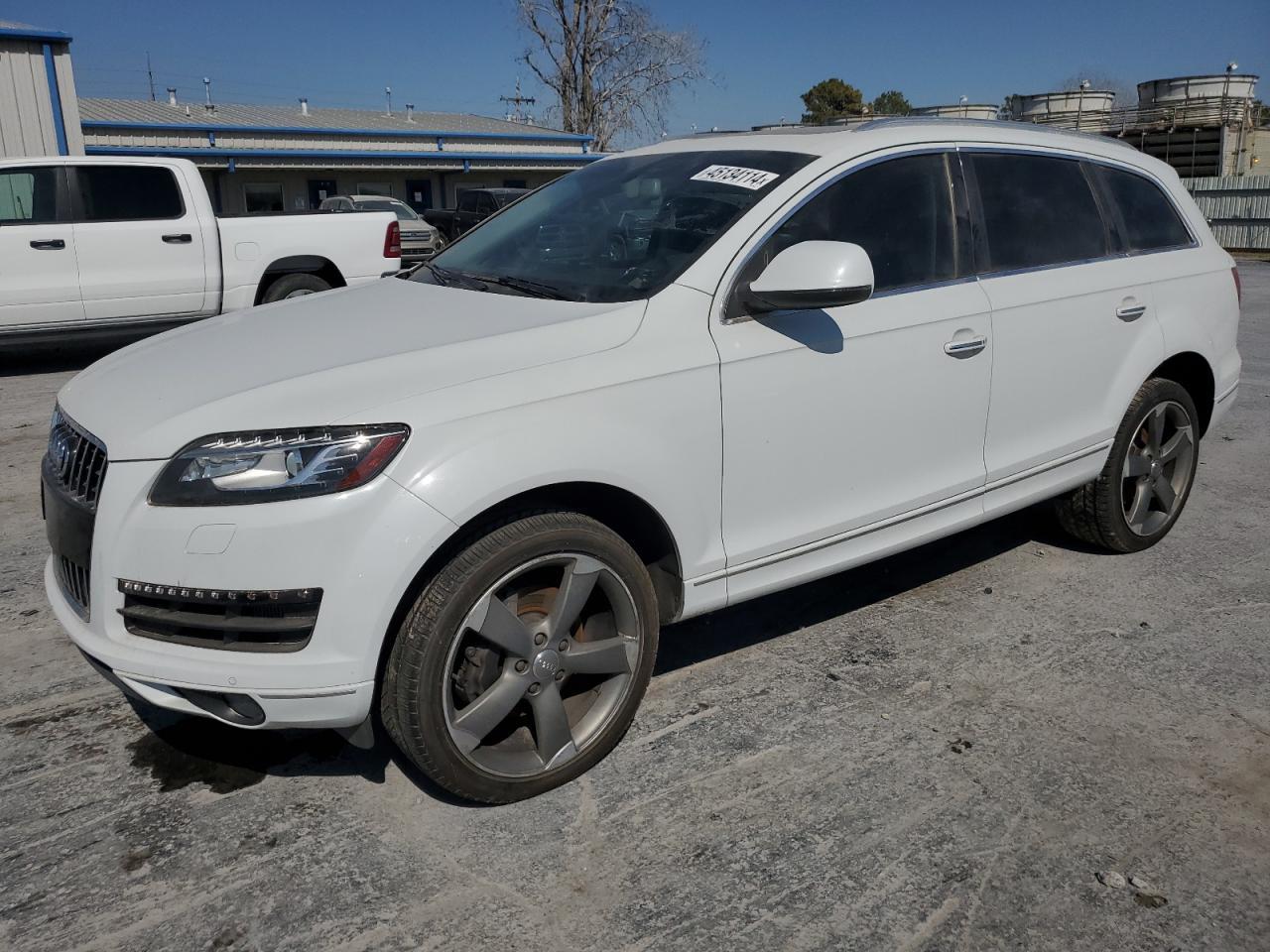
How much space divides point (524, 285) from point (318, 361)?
878mm

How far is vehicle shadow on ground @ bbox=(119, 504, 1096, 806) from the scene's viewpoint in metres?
3.00

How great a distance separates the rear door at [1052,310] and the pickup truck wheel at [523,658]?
1692 mm

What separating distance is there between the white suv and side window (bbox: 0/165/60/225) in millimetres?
6599

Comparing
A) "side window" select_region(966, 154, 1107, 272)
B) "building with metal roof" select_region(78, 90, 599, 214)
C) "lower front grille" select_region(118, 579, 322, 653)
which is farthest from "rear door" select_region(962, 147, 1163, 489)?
"building with metal roof" select_region(78, 90, 599, 214)

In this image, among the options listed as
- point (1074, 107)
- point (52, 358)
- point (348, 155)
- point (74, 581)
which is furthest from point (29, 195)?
point (1074, 107)

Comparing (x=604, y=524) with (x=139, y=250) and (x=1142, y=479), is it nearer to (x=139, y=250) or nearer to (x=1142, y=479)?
(x=1142, y=479)

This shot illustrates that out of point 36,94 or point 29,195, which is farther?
point 36,94

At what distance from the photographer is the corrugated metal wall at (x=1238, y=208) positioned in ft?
81.1

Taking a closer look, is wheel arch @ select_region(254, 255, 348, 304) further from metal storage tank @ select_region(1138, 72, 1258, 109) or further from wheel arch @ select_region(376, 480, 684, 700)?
metal storage tank @ select_region(1138, 72, 1258, 109)

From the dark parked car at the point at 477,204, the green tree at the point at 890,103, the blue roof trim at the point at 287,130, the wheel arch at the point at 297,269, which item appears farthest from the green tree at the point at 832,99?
the wheel arch at the point at 297,269

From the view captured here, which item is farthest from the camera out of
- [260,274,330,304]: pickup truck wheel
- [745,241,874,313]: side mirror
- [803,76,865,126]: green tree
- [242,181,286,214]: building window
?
[803,76,865,126]: green tree

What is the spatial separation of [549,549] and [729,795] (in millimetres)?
868

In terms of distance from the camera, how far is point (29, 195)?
A: 888cm

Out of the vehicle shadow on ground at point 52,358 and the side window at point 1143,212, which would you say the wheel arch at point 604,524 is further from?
A: the vehicle shadow on ground at point 52,358
